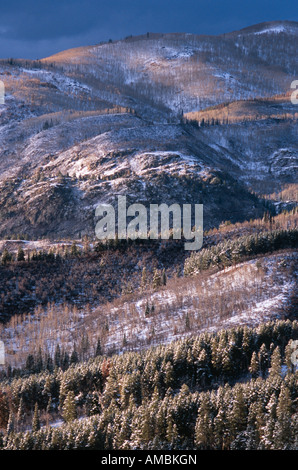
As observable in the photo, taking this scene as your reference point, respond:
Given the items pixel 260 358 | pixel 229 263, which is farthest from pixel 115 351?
pixel 229 263

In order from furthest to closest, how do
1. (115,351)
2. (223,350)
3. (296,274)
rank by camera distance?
1. (296,274)
2. (115,351)
3. (223,350)

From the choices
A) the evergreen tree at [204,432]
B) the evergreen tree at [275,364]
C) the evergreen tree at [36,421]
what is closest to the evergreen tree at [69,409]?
the evergreen tree at [36,421]

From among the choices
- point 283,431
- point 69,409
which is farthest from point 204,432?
point 69,409

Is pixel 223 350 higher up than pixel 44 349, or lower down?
higher up

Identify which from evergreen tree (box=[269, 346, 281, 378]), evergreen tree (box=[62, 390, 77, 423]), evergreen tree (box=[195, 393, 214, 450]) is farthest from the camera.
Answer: evergreen tree (box=[62, 390, 77, 423])

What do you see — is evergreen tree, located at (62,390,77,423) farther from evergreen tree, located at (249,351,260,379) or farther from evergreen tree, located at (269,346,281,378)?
evergreen tree, located at (269,346,281,378)

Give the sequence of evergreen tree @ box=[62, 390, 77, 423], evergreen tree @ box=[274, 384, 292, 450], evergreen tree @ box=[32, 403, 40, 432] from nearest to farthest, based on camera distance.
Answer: evergreen tree @ box=[274, 384, 292, 450] < evergreen tree @ box=[32, 403, 40, 432] < evergreen tree @ box=[62, 390, 77, 423]

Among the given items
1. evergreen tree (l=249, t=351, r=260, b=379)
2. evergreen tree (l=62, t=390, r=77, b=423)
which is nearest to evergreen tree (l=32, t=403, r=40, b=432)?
evergreen tree (l=62, t=390, r=77, b=423)

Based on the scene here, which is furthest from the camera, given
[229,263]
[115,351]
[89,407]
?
[229,263]

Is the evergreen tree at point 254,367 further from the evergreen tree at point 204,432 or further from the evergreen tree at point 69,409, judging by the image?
the evergreen tree at point 69,409

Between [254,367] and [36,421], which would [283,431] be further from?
[36,421]
